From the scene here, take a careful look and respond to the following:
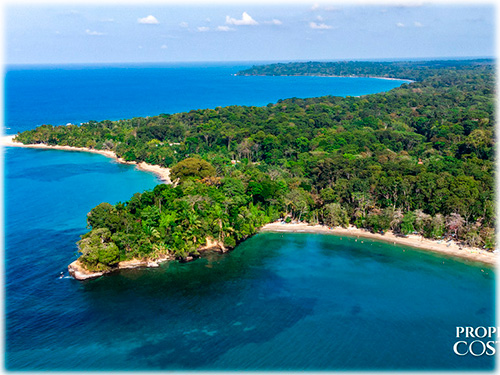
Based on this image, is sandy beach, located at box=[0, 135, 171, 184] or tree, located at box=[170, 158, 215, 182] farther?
sandy beach, located at box=[0, 135, 171, 184]

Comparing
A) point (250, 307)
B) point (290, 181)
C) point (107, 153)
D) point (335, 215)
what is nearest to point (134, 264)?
point (250, 307)

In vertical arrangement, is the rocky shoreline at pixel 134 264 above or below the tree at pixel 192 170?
below

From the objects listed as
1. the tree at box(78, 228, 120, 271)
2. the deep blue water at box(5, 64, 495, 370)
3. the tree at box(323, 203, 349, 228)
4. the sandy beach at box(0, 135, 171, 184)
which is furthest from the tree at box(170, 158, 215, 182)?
the tree at box(78, 228, 120, 271)

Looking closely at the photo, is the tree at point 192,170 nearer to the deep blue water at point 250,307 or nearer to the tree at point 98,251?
the deep blue water at point 250,307

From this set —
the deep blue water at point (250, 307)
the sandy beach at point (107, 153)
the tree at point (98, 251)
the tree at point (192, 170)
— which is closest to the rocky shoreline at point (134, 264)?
the tree at point (98, 251)

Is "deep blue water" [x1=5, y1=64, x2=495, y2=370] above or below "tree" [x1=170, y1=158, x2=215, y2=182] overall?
below

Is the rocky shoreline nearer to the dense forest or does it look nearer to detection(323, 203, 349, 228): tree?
the dense forest
